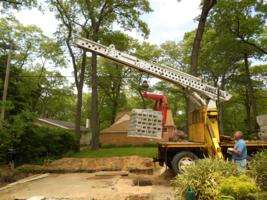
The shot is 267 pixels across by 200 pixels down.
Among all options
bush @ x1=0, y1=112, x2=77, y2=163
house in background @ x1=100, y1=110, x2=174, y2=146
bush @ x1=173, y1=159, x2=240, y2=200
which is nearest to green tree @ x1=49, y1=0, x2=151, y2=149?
bush @ x1=0, y1=112, x2=77, y2=163

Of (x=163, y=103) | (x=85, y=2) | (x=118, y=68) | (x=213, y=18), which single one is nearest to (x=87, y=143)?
(x=118, y=68)

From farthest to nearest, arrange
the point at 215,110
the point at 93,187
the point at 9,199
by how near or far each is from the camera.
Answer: the point at 215,110, the point at 93,187, the point at 9,199

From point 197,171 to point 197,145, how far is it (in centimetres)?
403

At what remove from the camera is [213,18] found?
931 inches

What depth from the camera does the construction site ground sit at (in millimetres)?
7562

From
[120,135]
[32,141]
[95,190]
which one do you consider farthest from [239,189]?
[120,135]

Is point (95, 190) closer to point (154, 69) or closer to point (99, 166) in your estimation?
point (154, 69)

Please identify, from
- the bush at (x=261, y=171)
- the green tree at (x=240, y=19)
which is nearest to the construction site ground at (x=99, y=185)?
the bush at (x=261, y=171)

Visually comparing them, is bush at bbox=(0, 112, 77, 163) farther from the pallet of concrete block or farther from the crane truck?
the pallet of concrete block

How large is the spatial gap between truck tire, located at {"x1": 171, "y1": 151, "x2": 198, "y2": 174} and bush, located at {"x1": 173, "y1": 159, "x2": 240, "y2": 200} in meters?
3.53

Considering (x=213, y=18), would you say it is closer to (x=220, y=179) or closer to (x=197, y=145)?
(x=197, y=145)

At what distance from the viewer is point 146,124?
965cm

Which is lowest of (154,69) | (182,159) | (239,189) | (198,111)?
(239,189)

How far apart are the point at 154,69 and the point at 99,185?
4.18m
